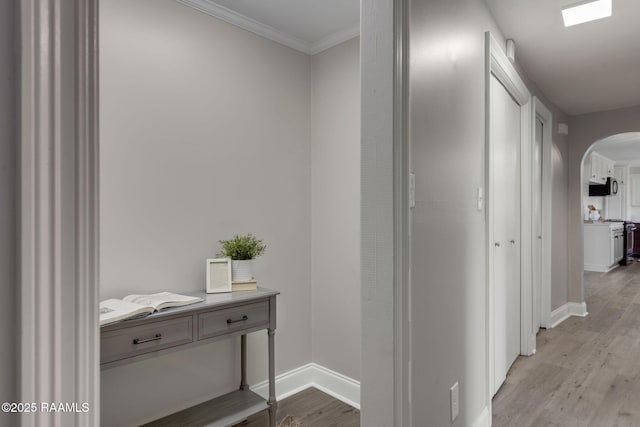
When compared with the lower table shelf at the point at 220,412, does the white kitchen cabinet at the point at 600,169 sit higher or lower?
higher

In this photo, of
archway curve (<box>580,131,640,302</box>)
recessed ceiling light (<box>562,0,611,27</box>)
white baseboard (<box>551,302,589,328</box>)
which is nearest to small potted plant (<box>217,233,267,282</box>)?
recessed ceiling light (<box>562,0,611,27</box>)

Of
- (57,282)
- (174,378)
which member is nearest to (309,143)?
(174,378)

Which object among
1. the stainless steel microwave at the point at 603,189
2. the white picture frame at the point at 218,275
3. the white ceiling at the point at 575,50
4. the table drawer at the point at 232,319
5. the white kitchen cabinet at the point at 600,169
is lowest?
the table drawer at the point at 232,319

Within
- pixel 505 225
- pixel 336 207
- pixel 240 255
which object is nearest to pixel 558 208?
A: pixel 505 225

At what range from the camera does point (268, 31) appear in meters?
2.48

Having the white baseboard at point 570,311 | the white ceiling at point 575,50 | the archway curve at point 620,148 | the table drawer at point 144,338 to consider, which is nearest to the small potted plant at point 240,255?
the table drawer at point 144,338

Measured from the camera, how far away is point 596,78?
11.3 feet

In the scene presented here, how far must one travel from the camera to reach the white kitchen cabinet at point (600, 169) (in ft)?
26.1

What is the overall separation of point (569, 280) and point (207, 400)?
4436mm

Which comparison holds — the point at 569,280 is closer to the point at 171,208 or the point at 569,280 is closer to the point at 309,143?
the point at 309,143

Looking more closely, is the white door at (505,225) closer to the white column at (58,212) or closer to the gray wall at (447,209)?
the gray wall at (447,209)

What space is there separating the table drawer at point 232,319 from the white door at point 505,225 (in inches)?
59.4

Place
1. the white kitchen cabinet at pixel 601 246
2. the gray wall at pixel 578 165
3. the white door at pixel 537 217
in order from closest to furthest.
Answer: the white door at pixel 537 217 < the gray wall at pixel 578 165 < the white kitchen cabinet at pixel 601 246
